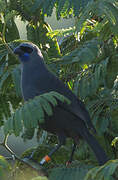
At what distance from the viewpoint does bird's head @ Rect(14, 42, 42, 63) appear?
4.69m

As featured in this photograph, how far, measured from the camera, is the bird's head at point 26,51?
4689 millimetres

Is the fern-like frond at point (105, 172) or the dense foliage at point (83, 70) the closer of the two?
the fern-like frond at point (105, 172)

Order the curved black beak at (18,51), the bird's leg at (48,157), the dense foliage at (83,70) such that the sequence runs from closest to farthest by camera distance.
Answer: the dense foliage at (83,70), the bird's leg at (48,157), the curved black beak at (18,51)

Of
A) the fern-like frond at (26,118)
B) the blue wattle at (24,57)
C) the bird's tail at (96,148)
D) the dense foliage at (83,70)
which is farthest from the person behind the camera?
the blue wattle at (24,57)

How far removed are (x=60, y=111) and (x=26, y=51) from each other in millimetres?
931

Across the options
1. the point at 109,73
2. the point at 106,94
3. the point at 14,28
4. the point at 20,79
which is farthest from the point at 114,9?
the point at 14,28

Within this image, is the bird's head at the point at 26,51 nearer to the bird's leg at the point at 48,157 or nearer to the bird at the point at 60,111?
the bird at the point at 60,111

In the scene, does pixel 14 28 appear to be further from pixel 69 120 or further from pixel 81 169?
pixel 81 169

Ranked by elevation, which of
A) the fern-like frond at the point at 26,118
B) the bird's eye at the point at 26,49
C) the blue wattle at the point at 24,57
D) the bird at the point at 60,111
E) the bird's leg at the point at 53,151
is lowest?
the bird's leg at the point at 53,151

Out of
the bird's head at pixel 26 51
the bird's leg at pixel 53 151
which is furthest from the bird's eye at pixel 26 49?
the bird's leg at pixel 53 151

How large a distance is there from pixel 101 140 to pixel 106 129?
23cm

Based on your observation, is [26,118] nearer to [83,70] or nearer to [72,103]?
[72,103]

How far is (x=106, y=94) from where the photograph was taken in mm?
4309

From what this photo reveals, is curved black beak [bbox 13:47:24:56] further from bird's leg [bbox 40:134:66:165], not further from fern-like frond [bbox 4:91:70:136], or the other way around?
fern-like frond [bbox 4:91:70:136]
